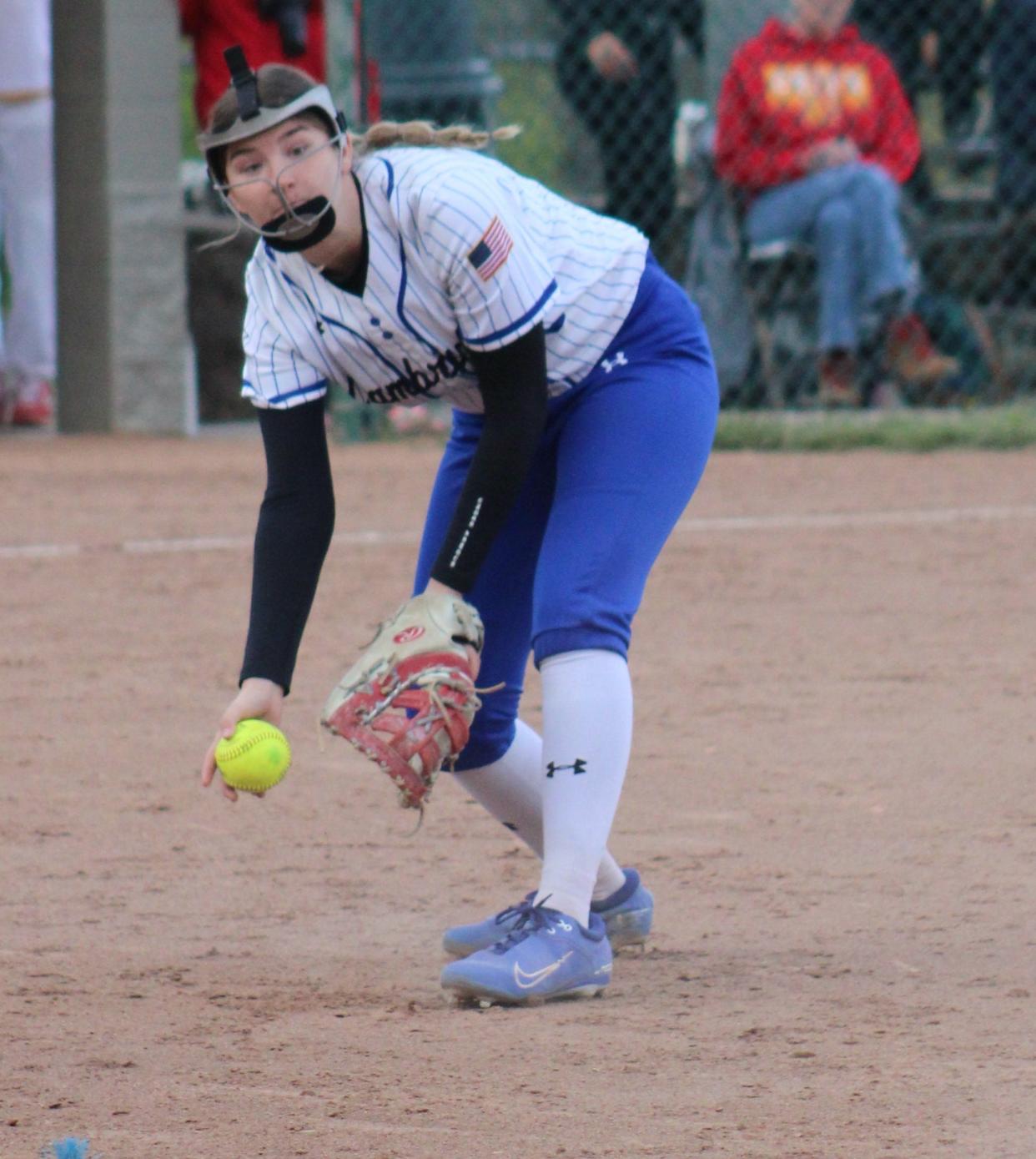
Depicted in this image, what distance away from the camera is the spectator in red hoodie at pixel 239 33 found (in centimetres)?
1020

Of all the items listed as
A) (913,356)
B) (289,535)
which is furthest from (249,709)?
(913,356)

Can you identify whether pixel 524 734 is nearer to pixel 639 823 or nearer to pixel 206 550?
pixel 639 823

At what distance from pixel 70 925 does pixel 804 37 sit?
6855mm

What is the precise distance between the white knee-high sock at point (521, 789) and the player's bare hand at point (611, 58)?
22.4 ft

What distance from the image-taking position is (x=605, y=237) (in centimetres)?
355

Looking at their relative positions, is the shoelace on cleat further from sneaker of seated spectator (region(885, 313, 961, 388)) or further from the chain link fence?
sneaker of seated spectator (region(885, 313, 961, 388))

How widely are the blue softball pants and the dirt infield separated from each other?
542 millimetres

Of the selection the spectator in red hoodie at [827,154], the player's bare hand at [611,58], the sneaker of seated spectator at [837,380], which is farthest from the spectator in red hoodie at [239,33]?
the sneaker of seated spectator at [837,380]

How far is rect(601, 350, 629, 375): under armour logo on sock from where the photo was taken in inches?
138

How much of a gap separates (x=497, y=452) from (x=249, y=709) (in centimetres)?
53

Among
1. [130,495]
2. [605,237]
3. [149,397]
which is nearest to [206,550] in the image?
[130,495]

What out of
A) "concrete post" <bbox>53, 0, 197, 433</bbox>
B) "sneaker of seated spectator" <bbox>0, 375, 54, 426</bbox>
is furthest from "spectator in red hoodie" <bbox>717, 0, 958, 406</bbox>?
"sneaker of seated spectator" <bbox>0, 375, 54, 426</bbox>

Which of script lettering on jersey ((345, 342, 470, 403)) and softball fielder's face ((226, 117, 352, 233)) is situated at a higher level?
softball fielder's face ((226, 117, 352, 233))

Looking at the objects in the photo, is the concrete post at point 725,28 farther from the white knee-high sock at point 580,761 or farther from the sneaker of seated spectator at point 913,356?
the white knee-high sock at point 580,761
